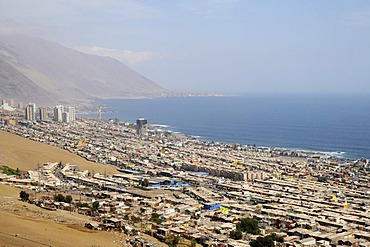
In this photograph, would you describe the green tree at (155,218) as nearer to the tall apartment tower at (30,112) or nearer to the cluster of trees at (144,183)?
the cluster of trees at (144,183)

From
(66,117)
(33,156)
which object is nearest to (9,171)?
(33,156)

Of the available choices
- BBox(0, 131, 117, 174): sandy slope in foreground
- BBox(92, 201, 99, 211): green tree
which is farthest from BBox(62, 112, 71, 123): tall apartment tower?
BBox(92, 201, 99, 211): green tree

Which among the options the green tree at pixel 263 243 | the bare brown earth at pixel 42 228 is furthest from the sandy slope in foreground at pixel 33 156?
the green tree at pixel 263 243

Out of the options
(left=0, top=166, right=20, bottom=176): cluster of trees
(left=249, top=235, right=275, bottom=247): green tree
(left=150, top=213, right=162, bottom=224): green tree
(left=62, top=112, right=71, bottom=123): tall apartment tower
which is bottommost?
(left=0, top=166, right=20, bottom=176): cluster of trees

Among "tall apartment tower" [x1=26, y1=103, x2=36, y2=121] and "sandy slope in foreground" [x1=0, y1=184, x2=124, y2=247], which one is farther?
"tall apartment tower" [x1=26, y1=103, x2=36, y2=121]

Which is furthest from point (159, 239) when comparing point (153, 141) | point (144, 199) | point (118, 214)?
point (153, 141)

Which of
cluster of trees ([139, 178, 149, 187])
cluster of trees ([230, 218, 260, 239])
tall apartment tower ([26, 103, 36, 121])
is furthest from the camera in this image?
tall apartment tower ([26, 103, 36, 121])

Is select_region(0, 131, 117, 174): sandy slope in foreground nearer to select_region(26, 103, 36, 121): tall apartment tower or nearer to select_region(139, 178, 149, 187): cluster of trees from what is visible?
select_region(139, 178, 149, 187): cluster of trees
